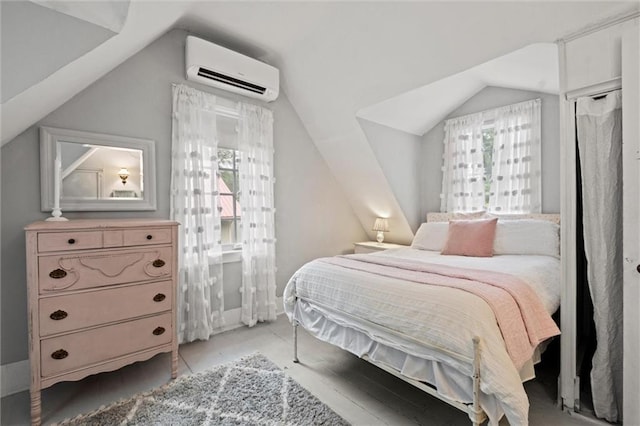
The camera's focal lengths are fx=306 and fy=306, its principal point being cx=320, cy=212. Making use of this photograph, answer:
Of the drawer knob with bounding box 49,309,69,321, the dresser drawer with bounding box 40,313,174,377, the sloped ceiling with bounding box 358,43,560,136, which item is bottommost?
the dresser drawer with bounding box 40,313,174,377

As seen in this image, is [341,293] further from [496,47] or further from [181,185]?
[496,47]

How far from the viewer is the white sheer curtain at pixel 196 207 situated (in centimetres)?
266

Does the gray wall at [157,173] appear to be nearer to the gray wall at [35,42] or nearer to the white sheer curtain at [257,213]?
the white sheer curtain at [257,213]

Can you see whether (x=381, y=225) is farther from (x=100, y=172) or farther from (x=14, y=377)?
(x=14, y=377)

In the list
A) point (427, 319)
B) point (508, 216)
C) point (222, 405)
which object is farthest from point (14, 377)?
point (508, 216)

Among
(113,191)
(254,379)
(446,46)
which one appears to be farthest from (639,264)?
(113,191)

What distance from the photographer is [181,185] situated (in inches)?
104

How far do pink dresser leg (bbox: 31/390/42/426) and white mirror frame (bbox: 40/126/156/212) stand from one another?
3.74ft

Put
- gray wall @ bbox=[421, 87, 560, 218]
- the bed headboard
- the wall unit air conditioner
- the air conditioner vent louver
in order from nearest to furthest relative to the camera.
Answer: the wall unit air conditioner
the air conditioner vent louver
the bed headboard
gray wall @ bbox=[421, 87, 560, 218]

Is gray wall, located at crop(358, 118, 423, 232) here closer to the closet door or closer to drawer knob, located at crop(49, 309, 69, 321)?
the closet door

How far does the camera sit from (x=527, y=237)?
8.99ft

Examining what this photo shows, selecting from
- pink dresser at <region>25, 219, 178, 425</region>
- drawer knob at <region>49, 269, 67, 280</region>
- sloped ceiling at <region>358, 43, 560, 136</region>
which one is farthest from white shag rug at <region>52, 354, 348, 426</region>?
sloped ceiling at <region>358, 43, 560, 136</region>

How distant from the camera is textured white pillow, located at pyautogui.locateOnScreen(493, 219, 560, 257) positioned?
8.63 ft

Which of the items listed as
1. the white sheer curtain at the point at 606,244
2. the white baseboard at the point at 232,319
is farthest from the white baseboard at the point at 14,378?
the white sheer curtain at the point at 606,244
